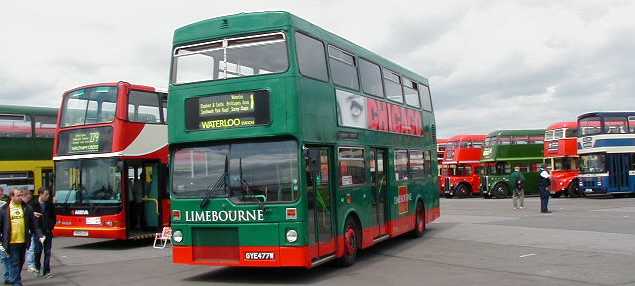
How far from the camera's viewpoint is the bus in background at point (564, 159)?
124ft

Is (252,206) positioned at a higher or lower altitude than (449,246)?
higher

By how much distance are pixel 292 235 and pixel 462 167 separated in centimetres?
3638

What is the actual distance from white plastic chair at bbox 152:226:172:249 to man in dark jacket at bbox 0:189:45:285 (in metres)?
5.58

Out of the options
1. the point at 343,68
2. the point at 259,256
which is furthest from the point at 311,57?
the point at 259,256

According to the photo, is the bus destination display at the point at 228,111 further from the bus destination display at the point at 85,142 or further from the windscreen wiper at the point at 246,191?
the bus destination display at the point at 85,142

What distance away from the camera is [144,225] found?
17.8 meters

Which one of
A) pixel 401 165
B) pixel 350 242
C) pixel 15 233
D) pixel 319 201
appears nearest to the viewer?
pixel 15 233

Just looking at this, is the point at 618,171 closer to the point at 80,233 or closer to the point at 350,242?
the point at 350,242

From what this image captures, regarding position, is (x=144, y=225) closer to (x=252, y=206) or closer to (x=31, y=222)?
(x=31, y=222)

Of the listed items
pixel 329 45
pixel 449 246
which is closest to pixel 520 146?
pixel 449 246

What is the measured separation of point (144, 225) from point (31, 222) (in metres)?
7.49

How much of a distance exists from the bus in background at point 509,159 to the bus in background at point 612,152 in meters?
7.00

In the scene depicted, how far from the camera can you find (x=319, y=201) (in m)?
10.7

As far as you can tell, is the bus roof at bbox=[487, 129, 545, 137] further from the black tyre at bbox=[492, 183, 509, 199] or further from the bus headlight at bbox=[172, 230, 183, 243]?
the bus headlight at bbox=[172, 230, 183, 243]
